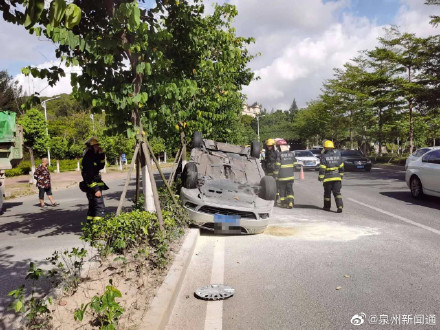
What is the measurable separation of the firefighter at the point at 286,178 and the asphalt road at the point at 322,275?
1905mm

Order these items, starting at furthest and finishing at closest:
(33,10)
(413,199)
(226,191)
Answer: (413,199) < (226,191) < (33,10)

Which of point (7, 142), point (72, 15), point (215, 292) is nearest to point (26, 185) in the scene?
point (7, 142)

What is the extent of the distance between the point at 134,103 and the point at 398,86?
2626 centimetres

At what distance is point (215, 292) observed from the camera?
4.18 m

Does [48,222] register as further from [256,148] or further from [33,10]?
[33,10]

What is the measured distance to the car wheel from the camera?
10820mm

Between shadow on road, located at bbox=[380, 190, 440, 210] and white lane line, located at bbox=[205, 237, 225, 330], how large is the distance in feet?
20.7

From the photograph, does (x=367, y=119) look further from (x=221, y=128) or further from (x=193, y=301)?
(x=193, y=301)

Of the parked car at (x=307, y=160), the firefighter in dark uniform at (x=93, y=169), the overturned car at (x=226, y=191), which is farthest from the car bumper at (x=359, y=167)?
the firefighter in dark uniform at (x=93, y=169)

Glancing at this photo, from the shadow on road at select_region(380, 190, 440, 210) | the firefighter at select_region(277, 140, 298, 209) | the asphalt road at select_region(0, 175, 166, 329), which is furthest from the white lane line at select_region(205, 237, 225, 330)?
the shadow on road at select_region(380, 190, 440, 210)

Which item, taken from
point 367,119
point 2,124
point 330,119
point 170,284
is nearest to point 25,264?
point 170,284

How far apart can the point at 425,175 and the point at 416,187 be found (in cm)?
70

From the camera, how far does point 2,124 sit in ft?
38.9

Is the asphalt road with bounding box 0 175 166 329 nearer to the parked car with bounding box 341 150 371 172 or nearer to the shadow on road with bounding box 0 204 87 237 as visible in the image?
the shadow on road with bounding box 0 204 87 237
